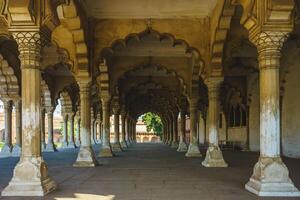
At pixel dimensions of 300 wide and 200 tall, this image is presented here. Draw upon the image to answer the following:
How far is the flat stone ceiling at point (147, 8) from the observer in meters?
13.2

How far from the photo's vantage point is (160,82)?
25.3 meters

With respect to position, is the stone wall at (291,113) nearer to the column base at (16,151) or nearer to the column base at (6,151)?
the column base at (16,151)

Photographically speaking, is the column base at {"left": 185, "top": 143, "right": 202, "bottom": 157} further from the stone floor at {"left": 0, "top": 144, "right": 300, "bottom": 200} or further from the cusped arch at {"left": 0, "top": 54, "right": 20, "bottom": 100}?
the cusped arch at {"left": 0, "top": 54, "right": 20, "bottom": 100}

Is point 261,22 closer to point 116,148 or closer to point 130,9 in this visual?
point 130,9

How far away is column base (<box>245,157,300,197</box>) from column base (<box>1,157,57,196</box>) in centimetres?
400

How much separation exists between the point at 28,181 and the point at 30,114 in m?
1.26

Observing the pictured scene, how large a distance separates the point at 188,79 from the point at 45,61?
6.68m

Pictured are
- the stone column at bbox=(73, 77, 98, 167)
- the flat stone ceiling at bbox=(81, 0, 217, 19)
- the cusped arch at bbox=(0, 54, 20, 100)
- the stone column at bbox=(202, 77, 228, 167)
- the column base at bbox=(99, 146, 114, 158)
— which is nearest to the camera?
the flat stone ceiling at bbox=(81, 0, 217, 19)

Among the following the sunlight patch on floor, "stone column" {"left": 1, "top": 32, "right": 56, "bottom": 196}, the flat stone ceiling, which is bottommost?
the sunlight patch on floor

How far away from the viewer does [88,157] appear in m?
14.4

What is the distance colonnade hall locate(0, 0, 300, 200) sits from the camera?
26.8 feet

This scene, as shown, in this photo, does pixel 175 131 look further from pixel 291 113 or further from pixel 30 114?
pixel 30 114

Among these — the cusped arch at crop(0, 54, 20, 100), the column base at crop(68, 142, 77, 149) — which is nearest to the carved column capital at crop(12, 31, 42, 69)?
the cusped arch at crop(0, 54, 20, 100)

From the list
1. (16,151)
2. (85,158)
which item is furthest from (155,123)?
(85,158)
